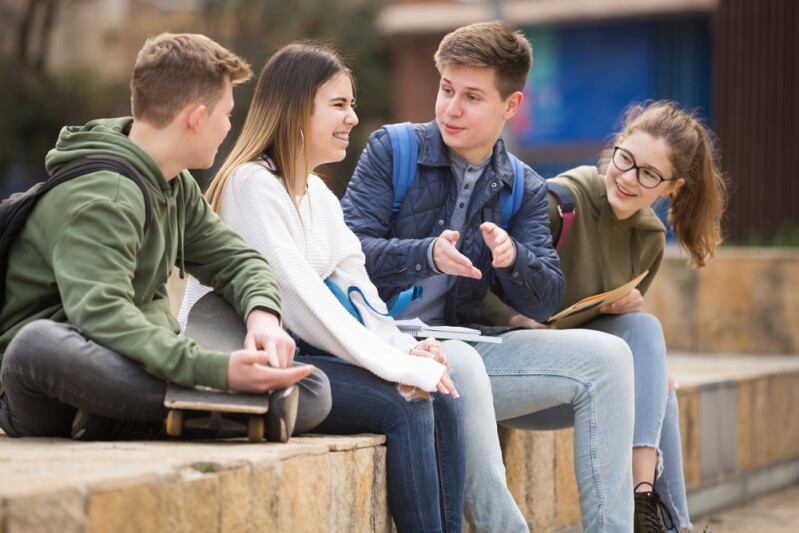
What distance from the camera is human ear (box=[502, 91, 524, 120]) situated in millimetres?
3736

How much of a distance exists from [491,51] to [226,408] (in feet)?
5.65

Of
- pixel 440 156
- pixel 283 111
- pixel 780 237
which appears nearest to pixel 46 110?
pixel 780 237

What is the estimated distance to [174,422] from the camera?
2.52 m

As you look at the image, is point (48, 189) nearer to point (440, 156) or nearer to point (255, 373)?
point (255, 373)

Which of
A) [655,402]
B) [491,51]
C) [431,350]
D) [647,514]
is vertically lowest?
[647,514]

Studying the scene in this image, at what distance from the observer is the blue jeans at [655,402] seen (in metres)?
3.79

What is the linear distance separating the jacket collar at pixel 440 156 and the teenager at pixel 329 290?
1.24 ft

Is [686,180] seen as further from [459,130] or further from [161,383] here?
[161,383]

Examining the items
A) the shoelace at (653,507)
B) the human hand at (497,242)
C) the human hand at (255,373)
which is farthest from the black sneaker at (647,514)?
the human hand at (255,373)

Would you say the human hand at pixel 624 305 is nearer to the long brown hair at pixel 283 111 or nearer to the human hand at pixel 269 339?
the long brown hair at pixel 283 111

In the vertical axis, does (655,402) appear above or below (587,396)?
below

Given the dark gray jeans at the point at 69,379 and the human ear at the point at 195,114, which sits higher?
the human ear at the point at 195,114

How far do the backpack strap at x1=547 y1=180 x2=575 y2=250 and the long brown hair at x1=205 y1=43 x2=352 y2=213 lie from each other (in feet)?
3.59

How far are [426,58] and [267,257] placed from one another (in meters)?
19.3
